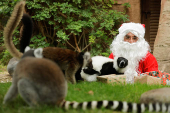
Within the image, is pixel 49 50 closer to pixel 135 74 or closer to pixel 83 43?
pixel 135 74

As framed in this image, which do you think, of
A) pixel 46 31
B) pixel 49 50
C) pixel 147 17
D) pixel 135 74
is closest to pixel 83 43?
pixel 46 31

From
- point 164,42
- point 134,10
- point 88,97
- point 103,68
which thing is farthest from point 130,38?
point 134,10

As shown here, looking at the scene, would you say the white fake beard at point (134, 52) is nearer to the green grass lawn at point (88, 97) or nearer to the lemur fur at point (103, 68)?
the lemur fur at point (103, 68)

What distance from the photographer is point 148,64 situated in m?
4.96

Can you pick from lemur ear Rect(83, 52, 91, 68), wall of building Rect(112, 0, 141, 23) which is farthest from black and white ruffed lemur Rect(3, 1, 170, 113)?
wall of building Rect(112, 0, 141, 23)

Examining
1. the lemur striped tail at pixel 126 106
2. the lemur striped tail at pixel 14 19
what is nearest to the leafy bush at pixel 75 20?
the lemur striped tail at pixel 14 19

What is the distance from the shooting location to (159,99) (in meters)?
2.57

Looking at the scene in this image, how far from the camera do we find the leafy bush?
802 cm

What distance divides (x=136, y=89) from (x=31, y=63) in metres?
2.10

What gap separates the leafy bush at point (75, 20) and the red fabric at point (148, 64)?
3191 mm

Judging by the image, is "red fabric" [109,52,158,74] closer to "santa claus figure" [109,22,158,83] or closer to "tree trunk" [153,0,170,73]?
"santa claus figure" [109,22,158,83]

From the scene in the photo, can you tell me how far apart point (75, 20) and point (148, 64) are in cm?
470

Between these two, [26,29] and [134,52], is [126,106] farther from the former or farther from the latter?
[134,52]

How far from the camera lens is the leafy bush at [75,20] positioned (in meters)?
8.02
